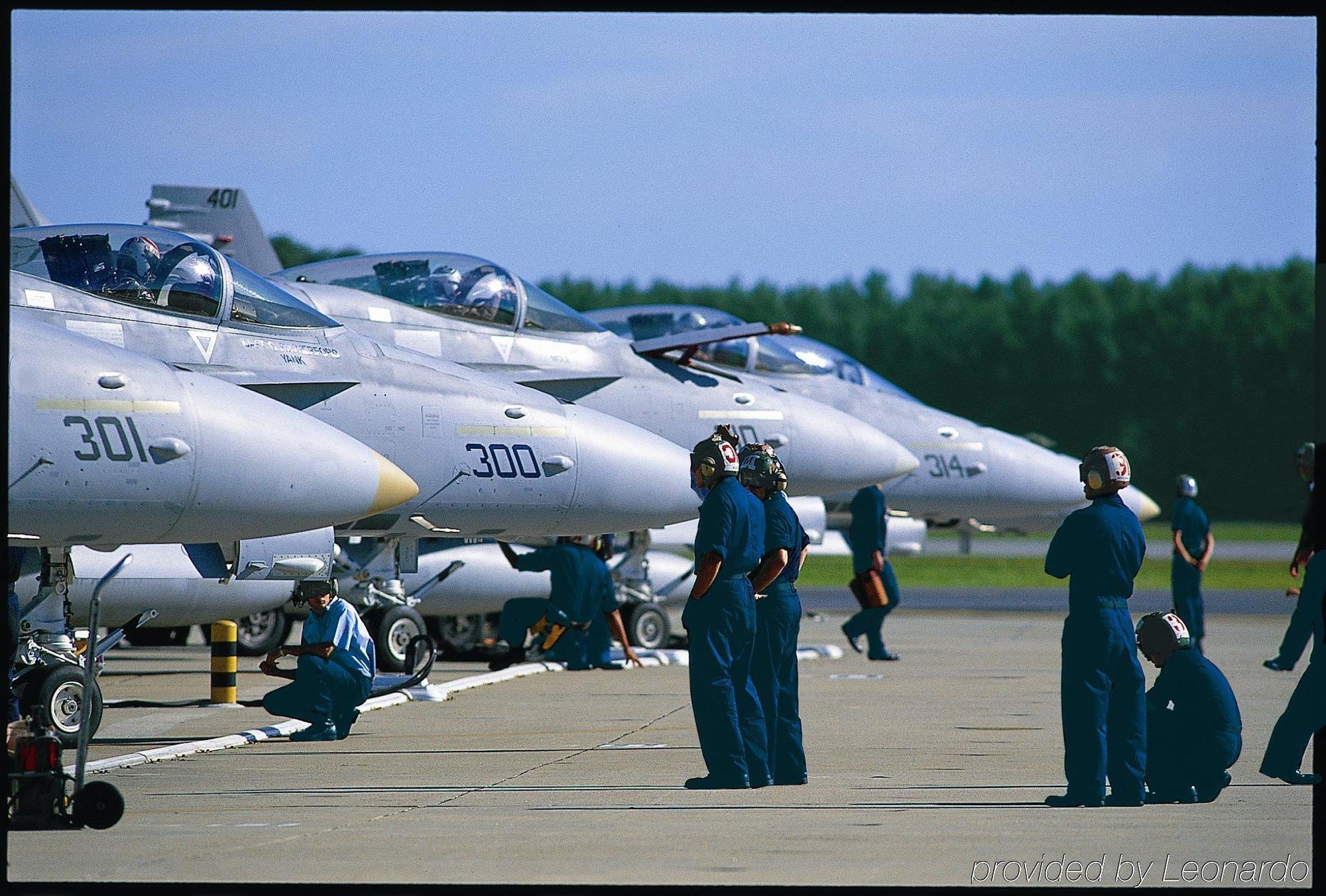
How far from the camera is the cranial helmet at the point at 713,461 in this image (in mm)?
9586

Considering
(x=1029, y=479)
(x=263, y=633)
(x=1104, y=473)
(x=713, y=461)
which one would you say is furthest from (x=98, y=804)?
(x=1029, y=479)

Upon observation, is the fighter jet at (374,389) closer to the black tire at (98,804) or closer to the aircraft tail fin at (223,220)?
the black tire at (98,804)

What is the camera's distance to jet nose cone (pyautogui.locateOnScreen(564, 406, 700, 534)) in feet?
42.2

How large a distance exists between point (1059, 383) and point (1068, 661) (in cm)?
6790

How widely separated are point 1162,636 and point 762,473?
7.63 feet

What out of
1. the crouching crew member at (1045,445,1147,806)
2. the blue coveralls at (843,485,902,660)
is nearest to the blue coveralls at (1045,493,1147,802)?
the crouching crew member at (1045,445,1147,806)

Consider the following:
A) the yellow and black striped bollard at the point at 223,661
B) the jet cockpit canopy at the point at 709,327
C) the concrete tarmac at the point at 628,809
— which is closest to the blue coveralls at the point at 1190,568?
the jet cockpit canopy at the point at 709,327

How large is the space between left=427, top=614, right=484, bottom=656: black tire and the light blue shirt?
7513 mm

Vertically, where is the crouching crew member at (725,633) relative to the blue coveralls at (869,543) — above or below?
above

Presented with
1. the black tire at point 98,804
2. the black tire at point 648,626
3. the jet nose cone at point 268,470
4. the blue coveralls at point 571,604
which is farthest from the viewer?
the black tire at point 648,626

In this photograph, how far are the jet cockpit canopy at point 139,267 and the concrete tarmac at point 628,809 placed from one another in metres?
2.89

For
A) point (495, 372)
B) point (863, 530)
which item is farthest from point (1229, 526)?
point (495, 372)

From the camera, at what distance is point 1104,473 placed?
9055 millimetres

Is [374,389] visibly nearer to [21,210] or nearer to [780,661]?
[780,661]
